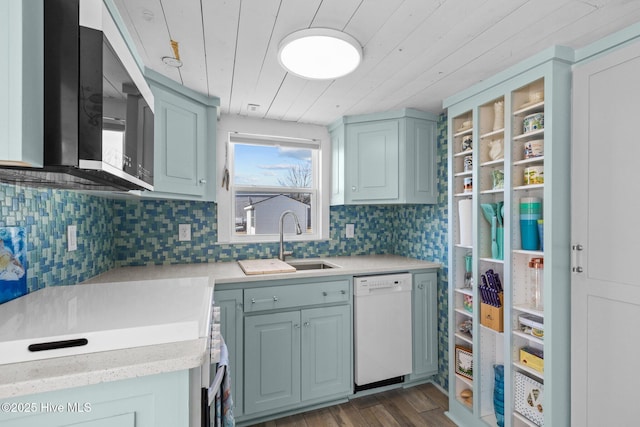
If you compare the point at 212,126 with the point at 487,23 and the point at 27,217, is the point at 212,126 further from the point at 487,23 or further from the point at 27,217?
the point at 487,23

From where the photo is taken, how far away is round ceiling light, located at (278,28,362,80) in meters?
1.41

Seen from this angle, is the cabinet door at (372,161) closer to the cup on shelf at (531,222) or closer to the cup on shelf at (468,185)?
the cup on shelf at (468,185)

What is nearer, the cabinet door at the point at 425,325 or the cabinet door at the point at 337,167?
the cabinet door at the point at 425,325

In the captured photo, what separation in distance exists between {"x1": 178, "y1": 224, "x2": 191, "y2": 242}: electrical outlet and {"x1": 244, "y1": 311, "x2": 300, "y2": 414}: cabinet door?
0.86m

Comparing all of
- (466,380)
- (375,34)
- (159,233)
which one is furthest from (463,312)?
(159,233)

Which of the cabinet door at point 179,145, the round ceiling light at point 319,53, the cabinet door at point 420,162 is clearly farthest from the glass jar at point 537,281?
the cabinet door at point 179,145

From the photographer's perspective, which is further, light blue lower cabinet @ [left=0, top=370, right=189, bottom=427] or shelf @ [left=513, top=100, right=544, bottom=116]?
shelf @ [left=513, top=100, right=544, bottom=116]

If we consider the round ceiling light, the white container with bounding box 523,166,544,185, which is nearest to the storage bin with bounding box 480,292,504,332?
the white container with bounding box 523,166,544,185

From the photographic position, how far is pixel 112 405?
0.77m

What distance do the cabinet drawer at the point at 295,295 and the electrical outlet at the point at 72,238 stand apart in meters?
0.91

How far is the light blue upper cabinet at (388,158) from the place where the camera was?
253cm

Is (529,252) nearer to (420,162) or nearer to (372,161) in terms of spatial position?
(420,162)
